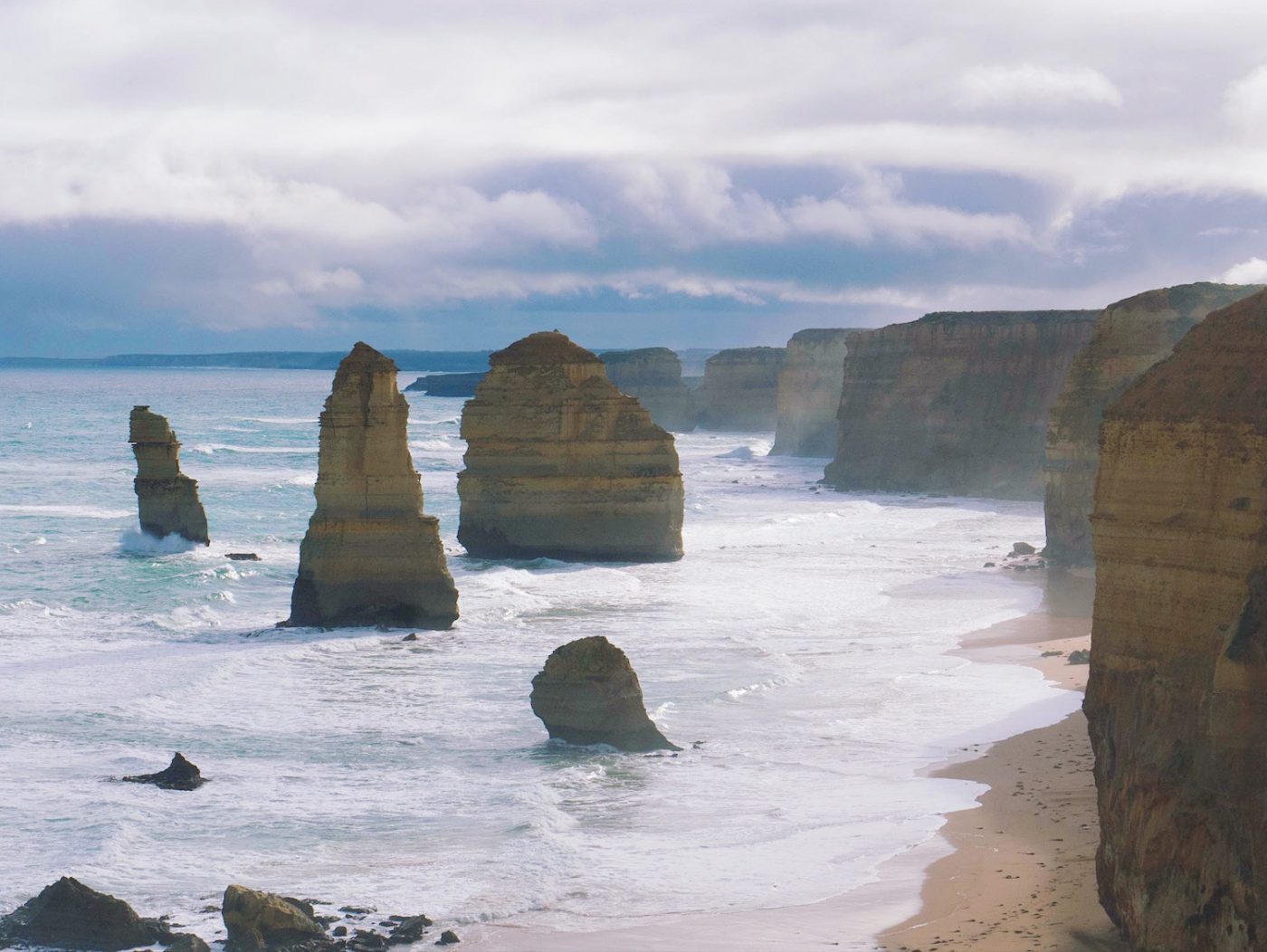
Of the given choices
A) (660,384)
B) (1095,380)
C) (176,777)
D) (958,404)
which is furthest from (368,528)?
(660,384)

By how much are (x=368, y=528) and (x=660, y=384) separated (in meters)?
102

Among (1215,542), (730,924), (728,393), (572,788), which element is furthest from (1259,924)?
(728,393)

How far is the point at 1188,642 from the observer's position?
39.5ft

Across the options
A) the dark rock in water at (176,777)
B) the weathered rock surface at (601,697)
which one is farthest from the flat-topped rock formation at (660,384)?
the dark rock in water at (176,777)

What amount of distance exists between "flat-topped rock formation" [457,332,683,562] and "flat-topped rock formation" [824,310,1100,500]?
31.4 metres

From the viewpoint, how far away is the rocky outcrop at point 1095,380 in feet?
126

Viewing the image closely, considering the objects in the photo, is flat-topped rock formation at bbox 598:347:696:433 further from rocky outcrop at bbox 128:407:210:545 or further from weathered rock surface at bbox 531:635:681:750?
weathered rock surface at bbox 531:635:681:750

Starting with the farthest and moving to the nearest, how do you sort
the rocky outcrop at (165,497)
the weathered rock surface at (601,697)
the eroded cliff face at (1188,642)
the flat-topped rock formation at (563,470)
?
the rocky outcrop at (165,497), the flat-topped rock formation at (563,470), the weathered rock surface at (601,697), the eroded cliff face at (1188,642)

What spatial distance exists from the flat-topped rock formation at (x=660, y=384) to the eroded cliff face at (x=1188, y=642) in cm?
11799

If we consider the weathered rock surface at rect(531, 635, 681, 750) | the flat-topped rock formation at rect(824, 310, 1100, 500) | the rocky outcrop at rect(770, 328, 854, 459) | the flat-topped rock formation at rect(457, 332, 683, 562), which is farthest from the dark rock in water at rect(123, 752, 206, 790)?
the rocky outcrop at rect(770, 328, 854, 459)

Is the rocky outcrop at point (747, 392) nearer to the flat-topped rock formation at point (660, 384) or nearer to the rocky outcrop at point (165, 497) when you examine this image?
the flat-topped rock formation at point (660, 384)

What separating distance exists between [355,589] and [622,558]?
12511 millimetres

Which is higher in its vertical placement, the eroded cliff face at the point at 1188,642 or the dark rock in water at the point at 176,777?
the eroded cliff face at the point at 1188,642

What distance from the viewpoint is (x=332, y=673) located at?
27047 mm
